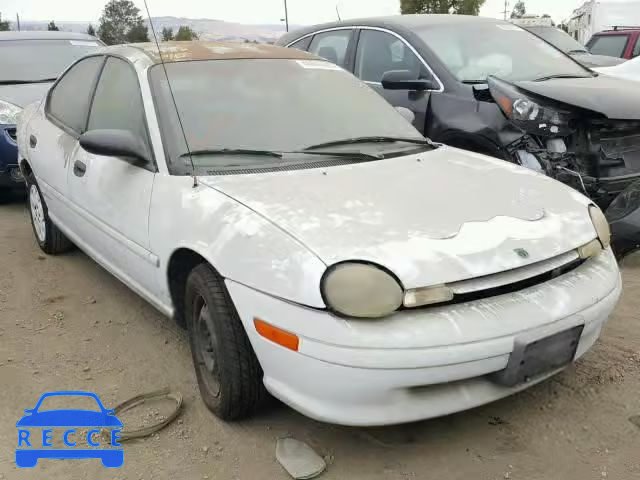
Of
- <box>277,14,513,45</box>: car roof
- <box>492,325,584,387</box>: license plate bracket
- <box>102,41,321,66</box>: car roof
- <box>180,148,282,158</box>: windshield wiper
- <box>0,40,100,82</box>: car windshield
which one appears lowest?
<box>0,40,100,82</box>: car windshield

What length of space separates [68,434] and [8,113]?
174 inches

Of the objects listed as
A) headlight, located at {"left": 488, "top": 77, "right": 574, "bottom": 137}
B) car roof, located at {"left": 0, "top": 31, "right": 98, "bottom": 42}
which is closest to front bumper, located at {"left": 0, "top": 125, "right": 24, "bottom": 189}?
car roof, located at {"left": 0, "top": 31, "right": 98, "bottom": 42}

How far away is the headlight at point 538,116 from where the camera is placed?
433cm

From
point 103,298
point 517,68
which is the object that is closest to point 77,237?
point 103,298

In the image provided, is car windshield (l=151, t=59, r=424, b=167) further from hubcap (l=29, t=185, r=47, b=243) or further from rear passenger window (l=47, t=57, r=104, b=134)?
hubcap (l=29, t=185, r=47, b=243)

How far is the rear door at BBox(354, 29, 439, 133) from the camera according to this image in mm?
4998

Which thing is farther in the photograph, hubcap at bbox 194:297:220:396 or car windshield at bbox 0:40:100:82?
car windshield at bbox 0:40:100:82

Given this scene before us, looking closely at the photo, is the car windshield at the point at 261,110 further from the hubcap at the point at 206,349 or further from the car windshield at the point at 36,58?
the car windshield at the point at 36,58

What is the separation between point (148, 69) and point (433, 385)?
7.08ft

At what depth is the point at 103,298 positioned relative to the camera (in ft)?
13.4

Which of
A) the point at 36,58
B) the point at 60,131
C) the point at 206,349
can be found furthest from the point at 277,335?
the point at 36,58

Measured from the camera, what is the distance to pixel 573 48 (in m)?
8.88

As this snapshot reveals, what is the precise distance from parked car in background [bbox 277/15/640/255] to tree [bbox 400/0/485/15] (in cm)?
2420

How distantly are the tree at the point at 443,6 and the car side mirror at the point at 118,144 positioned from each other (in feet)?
89.6
